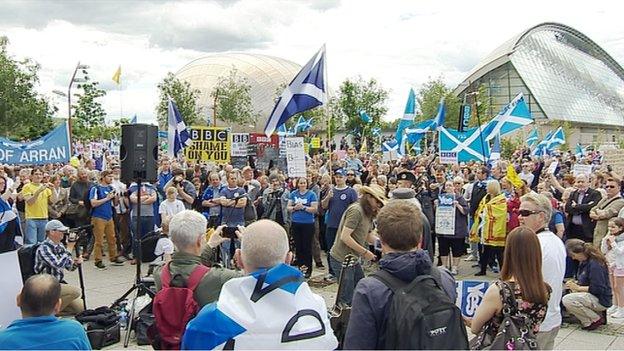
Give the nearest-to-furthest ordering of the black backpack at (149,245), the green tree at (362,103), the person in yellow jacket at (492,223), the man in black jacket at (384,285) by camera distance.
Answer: the man in black jacket at (384,285) < the black backpack at (149,245) < the person in yellow jacket at (492,223) < the green tree at (362,103)

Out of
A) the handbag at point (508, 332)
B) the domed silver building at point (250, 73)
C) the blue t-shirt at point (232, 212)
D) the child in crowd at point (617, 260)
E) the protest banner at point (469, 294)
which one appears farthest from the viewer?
the domed silver building at point (250, 73)

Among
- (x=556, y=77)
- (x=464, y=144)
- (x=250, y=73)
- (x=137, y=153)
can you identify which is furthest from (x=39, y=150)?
(x=250, y=73)

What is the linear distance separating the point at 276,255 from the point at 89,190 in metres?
9.41

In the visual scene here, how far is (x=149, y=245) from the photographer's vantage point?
31.9 ft

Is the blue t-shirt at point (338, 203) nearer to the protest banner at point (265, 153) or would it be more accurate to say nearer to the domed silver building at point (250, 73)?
the protest banner at point (265, 153)

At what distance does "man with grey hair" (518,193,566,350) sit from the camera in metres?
3.81

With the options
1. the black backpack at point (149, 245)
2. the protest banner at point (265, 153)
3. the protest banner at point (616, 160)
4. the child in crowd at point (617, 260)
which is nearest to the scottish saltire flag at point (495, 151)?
the protest banner at point (616, 160)

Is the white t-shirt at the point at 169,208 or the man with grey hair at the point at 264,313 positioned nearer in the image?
the man with grey hair at the point at 264,313

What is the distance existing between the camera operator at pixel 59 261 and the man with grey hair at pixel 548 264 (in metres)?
5.39

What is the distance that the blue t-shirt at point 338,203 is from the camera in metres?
9.52

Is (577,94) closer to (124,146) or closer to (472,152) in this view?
(472,152)

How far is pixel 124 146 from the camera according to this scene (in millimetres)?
8508

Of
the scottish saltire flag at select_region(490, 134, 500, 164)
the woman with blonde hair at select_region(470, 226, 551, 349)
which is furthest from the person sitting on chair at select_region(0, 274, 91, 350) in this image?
the scottish saltire flag at select_region(490, 134, 500, 164)

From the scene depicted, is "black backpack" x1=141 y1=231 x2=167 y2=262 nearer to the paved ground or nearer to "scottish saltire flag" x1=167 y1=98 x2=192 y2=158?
the paved ground
